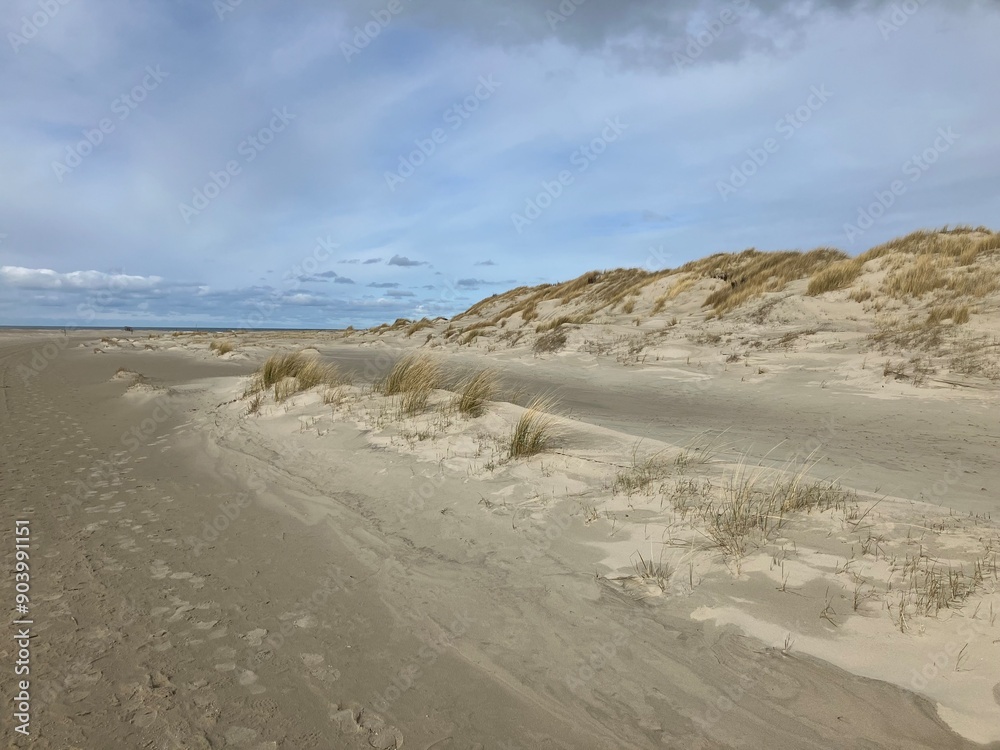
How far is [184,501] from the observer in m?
5.05

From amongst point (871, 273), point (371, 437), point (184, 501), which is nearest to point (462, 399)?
point (371, 437)

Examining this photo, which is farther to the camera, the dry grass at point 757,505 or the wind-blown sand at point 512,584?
the dry grass at point 757,505

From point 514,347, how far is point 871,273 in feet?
33.2

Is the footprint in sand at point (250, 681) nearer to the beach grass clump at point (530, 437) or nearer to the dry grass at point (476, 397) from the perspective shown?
the beach grass clump at point (530, 437)

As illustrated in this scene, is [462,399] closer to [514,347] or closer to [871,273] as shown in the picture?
[514,347]

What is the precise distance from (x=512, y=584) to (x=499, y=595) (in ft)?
0.47

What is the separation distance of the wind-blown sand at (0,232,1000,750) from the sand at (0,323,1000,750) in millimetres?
16

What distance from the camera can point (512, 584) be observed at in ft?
11.1

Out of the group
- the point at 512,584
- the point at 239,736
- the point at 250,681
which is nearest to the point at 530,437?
the point at 512,584

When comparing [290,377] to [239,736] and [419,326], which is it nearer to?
[239,736]

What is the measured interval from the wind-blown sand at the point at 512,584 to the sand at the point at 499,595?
0.6 inches

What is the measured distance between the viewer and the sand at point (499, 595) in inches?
87.1

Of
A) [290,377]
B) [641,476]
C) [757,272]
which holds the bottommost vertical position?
[641,476]

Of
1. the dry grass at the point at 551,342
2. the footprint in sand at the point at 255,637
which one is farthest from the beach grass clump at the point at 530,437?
the dry grass at the point at 551,342
